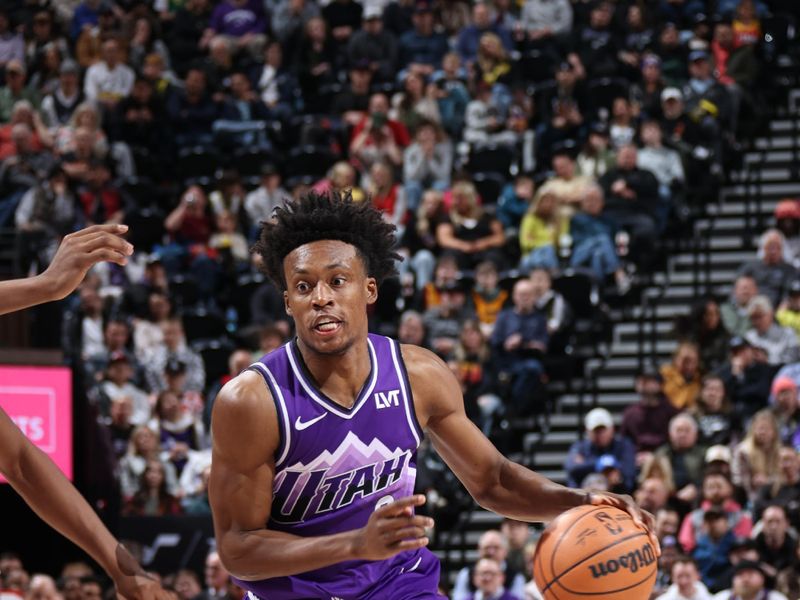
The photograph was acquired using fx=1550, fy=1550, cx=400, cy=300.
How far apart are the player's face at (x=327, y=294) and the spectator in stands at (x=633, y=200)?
9469 millimetres

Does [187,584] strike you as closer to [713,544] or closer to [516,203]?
[713,544]

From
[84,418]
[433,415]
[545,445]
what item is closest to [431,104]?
[545,445]

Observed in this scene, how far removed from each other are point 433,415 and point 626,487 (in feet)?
22.3

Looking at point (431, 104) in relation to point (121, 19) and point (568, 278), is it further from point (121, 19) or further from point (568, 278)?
point (121, 19)

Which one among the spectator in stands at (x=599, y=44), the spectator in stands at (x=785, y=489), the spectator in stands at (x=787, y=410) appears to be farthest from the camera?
the spectator in stands at (x=599, y=44)

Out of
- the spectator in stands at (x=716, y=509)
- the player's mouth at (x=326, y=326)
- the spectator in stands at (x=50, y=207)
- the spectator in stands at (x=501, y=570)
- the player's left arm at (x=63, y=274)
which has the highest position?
the player's left arm at (x=63, y=274)

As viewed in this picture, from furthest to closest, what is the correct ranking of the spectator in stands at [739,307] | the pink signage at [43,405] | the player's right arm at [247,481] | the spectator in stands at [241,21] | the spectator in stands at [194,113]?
the spectator in stands at [241,21]
the spectator in stands at [194,113]
the spectator in stands at [739,307]
the pink signage at [43,405]
the player's right arm at [247,481]

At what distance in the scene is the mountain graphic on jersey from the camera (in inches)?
201

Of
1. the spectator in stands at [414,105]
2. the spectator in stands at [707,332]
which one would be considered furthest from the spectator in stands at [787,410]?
the spectator in stands at [414,105]

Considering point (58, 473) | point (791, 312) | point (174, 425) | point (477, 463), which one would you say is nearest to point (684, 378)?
point (791, 312)

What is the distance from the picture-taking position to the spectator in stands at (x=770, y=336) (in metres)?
12.7

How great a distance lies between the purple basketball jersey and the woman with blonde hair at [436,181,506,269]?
930 cm

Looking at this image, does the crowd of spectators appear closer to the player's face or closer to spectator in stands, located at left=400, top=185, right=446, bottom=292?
spectator in stands, located at left=400, top=185, right=446, bottom=292

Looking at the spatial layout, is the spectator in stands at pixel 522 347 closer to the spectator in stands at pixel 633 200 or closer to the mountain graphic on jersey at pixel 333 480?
the spectator in stands at pixel 633 200
